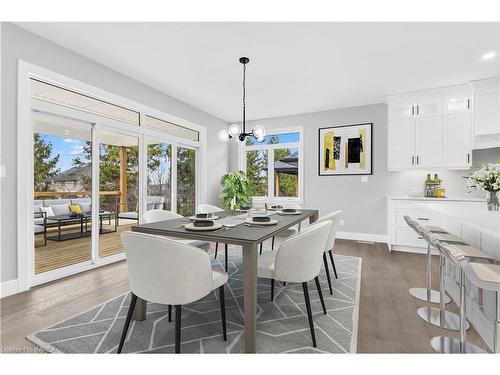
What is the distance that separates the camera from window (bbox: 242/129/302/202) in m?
5.57

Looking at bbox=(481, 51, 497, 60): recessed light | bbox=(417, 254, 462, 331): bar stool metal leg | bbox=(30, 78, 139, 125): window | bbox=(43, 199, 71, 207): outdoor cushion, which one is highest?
bbox=(481, 51, 497, 60): recessed light

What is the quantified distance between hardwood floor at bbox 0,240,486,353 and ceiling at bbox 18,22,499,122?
8.44 feet

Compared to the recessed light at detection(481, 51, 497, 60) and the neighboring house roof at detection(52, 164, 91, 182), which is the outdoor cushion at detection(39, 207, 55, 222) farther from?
the recessed light at detection(481, 51, 497, 60)

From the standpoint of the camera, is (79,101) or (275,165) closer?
(79,101)

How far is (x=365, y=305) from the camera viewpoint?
88.7 inches

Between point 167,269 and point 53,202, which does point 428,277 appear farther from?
point 53,202

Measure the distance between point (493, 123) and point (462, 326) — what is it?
3.56 meters

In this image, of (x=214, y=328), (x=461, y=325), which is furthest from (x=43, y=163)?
(x=461, y=325)

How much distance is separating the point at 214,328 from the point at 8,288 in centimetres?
209

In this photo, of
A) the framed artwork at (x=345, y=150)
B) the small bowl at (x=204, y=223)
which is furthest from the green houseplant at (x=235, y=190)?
the small bowl at (x=204, y=223)

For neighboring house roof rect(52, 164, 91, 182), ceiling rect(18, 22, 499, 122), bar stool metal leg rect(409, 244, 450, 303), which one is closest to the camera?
bar stool metal leg rect(409, 244, 450, 303)

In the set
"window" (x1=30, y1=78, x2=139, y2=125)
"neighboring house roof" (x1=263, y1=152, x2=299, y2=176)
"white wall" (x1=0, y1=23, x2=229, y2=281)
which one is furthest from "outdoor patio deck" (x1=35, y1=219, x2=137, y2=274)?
"neighboring house roof" (x1=263, y1=152, x2=299, y2=176)

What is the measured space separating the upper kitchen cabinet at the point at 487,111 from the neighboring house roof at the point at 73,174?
5.46m

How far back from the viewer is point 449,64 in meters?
3.21
